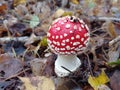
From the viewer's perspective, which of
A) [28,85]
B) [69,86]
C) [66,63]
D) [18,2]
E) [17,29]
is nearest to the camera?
[28,85]

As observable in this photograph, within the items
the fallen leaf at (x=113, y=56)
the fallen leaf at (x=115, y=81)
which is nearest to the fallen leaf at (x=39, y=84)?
the fallen leaf at (x=115, y=81)

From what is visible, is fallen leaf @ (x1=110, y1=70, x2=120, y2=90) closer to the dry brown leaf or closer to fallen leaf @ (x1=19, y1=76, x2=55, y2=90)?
fallen leaf @ (x1=19, y1=76, x2=55, y2=90)

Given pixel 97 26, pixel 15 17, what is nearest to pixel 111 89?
pixel 97 26

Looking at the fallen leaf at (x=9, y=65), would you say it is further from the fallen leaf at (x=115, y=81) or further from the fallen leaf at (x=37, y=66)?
the fallen leaf at (x=115, y=81)

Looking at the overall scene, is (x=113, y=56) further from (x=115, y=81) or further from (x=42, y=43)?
(x=42, y=43)

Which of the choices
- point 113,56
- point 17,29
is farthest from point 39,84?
point 17,29

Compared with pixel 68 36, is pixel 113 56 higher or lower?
lower

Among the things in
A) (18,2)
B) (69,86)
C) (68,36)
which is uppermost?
(68,36)

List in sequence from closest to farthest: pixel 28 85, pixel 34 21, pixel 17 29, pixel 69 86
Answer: pixel 28 85 → pixel 69 86 → pixel 17 29 → pixel 34 21
